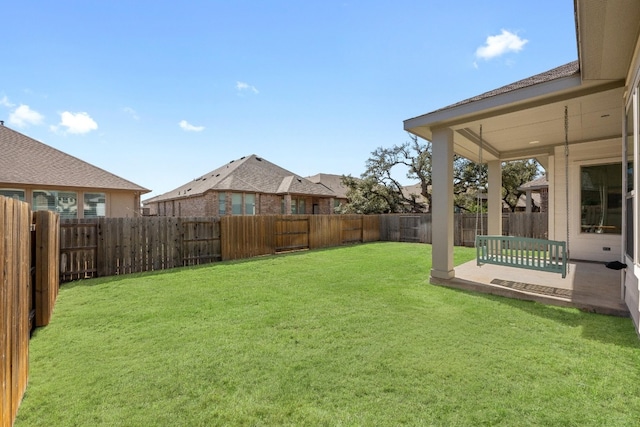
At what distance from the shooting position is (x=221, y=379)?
7.68 feet

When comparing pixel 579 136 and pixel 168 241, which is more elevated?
pixel 579 136

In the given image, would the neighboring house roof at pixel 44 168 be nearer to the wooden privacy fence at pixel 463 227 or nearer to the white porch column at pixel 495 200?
the wooden privacy fence at pixel 463 227

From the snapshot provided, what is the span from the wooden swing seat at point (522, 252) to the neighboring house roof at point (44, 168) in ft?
45.7

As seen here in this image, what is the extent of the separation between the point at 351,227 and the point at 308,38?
27.8 ft

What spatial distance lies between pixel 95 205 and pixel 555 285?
16.0m

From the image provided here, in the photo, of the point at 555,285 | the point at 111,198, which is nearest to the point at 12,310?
the point at 555,285

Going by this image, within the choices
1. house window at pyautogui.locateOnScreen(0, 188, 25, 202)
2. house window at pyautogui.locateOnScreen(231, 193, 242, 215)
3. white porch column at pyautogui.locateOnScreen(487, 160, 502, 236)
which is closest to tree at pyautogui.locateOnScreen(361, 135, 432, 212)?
house window at pyautogui.locateOnScreen(231, 193, 242, 215)

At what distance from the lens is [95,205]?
1229 centimetres

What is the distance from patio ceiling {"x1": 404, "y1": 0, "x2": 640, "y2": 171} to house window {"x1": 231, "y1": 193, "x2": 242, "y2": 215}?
45.5 ft

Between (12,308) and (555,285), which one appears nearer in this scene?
(12,308)

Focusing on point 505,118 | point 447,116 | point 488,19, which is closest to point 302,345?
point 447,116

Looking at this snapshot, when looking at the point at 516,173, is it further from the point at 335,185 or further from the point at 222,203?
the point at 222,203

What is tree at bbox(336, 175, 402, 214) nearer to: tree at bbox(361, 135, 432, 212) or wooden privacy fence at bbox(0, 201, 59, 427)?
tree at bbox(361, 135, 432, 212)

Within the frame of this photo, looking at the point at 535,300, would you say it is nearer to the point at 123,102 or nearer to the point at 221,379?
the point at 221,379
